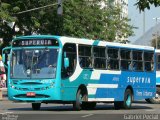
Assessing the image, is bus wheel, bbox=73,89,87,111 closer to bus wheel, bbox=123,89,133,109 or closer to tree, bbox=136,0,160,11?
bus wheel, bbox=123,89,133,109

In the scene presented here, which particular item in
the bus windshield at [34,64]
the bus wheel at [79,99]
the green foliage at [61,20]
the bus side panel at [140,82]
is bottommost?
the bus wheel at [79,99]

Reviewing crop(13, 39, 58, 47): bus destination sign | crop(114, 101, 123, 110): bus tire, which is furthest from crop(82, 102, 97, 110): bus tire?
crop(13, 39, 58, 47): bus destination sign

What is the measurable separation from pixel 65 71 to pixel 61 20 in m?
28.5

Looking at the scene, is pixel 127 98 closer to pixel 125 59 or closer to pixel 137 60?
pixel 125 59

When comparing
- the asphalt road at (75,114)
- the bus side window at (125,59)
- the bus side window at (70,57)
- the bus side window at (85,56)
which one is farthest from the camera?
the bus side window at (125,59)

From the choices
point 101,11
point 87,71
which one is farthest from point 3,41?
point 87,71

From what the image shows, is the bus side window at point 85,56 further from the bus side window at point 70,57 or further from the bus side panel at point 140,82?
the bus side panel at point 140,82

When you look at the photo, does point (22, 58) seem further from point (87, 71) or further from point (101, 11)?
point (101, 11)

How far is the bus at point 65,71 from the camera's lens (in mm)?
24453

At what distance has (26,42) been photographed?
25.3 metres

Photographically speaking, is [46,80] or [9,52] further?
[9,52]

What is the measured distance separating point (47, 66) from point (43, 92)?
1026 mm

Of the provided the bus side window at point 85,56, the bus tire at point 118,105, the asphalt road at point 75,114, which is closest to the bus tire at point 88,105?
the bus tire at point 118,105

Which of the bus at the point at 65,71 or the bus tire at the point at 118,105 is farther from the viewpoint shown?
the bus tire at the point at 118,105
